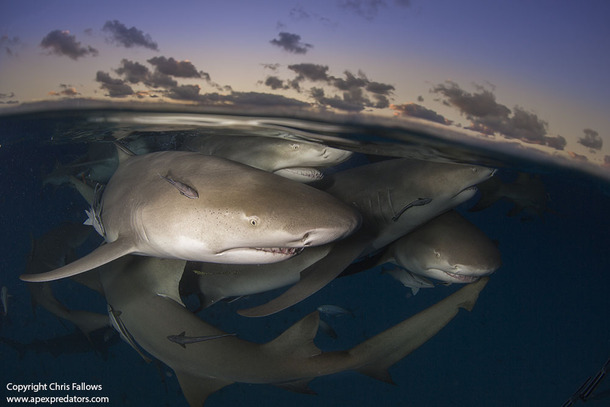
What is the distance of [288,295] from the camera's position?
11.4 ft

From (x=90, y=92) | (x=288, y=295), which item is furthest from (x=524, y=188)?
(x=90, y=92)

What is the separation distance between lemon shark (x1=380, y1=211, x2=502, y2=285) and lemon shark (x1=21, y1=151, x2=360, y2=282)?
7.72 ft

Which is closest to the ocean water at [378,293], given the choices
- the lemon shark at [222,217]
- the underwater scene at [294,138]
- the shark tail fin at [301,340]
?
the underwater scene at [294,138]

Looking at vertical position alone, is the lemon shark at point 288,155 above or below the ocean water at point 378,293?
above

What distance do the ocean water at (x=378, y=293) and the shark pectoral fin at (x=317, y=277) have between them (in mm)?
1330

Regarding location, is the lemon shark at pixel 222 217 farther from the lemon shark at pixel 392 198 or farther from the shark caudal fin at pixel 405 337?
the shark caudal fin at pixel 405 337

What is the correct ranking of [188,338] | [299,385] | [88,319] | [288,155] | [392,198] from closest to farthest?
[188,338] < [299,385] < [392,198] < [288,155] < [88,319]

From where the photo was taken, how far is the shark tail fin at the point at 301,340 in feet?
12.3

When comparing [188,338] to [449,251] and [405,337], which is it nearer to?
[405,337]

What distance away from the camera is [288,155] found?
15.7ft

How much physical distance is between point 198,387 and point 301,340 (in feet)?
4.57

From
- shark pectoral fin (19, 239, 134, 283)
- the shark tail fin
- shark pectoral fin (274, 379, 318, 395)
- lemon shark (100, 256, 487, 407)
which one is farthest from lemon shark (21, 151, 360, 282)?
shark pectoral fin (274, 379, 318, 395)

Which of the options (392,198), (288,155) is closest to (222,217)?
(288,155)

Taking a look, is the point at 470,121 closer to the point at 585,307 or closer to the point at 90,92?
the point at 90,92
